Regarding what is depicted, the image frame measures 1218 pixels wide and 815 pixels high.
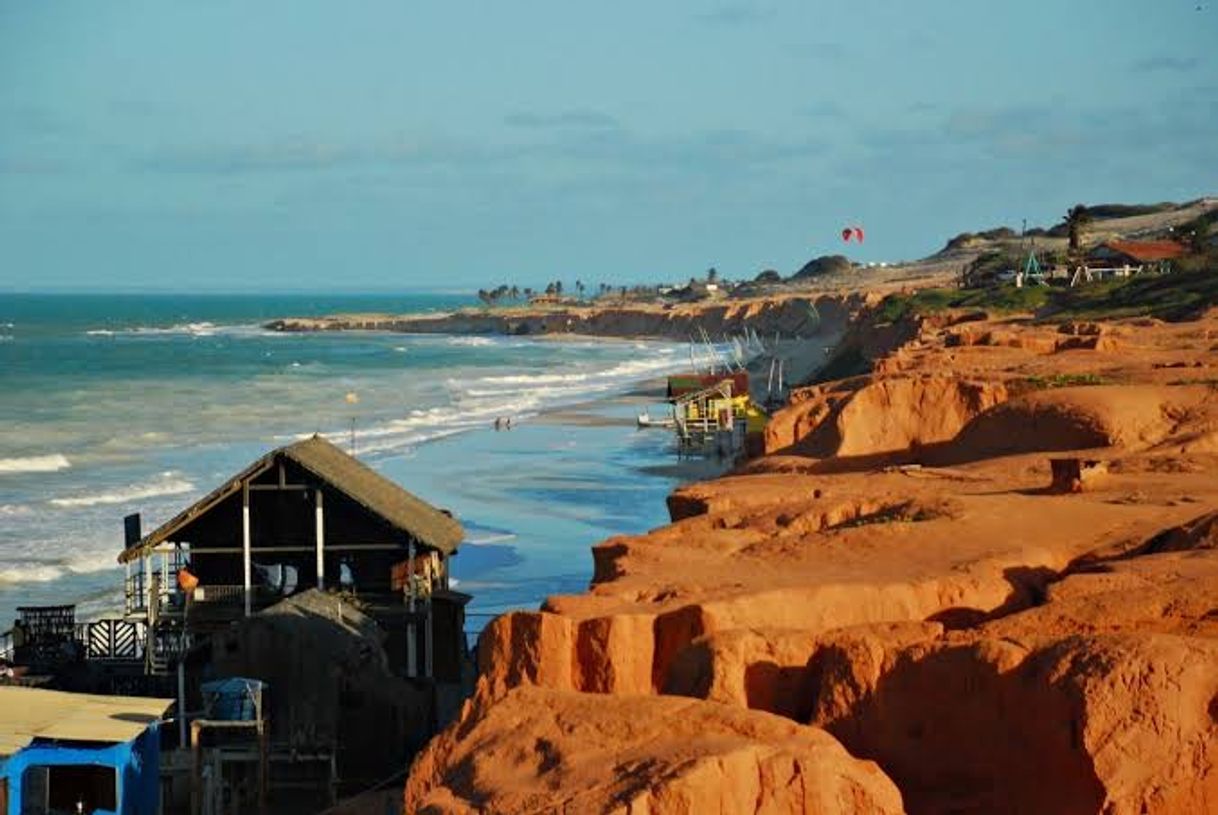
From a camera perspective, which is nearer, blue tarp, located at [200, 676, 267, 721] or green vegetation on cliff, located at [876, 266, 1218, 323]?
blue tarp, located at [200, 676, 267, 721]

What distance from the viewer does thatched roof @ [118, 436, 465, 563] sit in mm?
23438

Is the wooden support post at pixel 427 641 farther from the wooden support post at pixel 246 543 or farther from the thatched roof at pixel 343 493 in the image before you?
the wooden support post at pixel 246 543

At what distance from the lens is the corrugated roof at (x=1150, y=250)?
3248 inches

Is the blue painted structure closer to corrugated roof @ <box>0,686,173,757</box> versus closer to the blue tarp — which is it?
corrugated roof @ <box>0,686,173,757</box>

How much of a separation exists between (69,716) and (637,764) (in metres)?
8.33

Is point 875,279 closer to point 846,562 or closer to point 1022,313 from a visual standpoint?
point 1022,313

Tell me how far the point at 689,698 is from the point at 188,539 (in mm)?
12394

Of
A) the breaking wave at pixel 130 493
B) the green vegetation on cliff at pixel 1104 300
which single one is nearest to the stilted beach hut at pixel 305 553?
the breaking wave at pixel 130 493

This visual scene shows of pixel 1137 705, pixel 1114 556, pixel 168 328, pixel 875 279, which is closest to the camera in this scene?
pixel 1137 705

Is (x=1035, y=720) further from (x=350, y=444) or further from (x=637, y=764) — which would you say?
(x=350, y=444)

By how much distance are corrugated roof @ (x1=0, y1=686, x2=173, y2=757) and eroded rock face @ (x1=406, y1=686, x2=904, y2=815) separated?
18.2 feet

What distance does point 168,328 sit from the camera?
176 meters

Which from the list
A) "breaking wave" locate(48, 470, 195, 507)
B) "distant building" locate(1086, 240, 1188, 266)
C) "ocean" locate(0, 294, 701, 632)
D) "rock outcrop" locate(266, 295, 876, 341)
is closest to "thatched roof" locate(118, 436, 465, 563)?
"ocean" locate(0, 294, 701, 632)

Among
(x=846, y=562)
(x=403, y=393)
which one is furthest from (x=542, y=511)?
(x=403, y=393)
